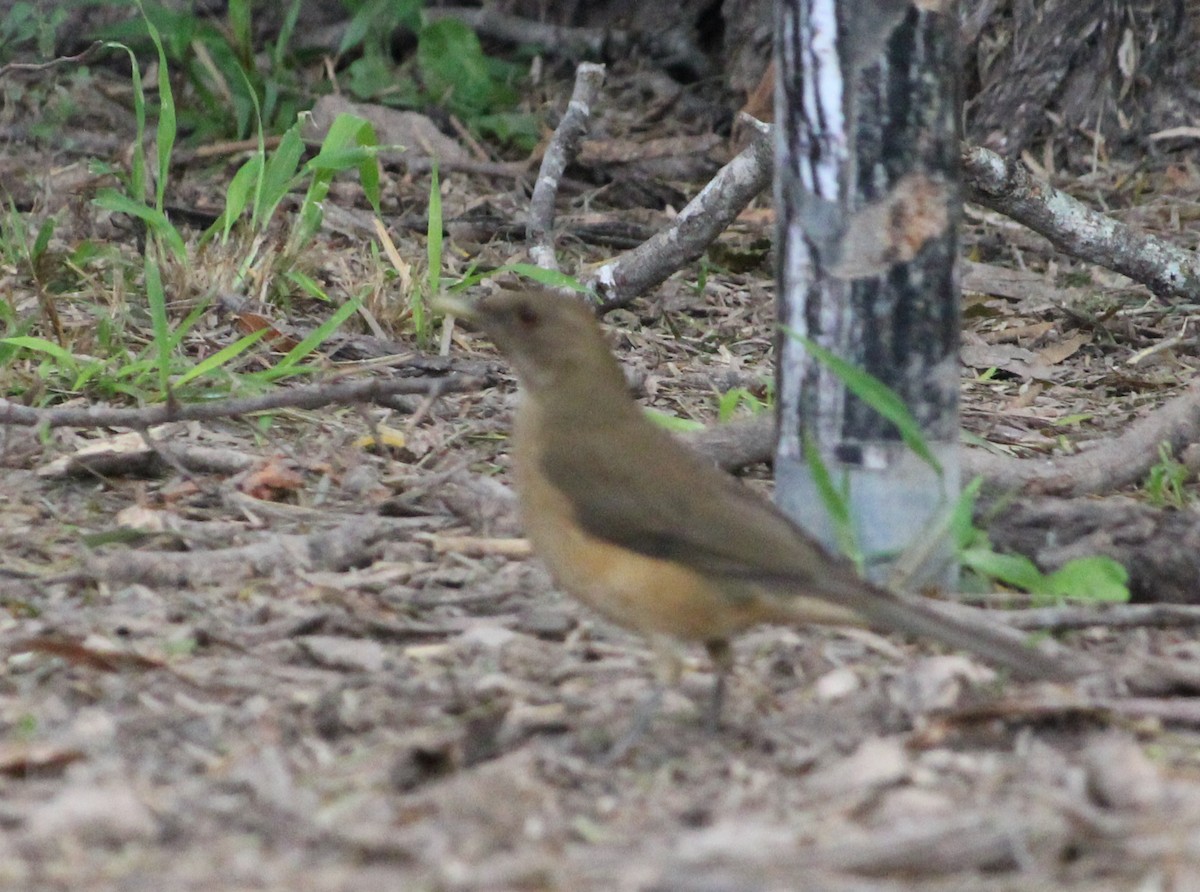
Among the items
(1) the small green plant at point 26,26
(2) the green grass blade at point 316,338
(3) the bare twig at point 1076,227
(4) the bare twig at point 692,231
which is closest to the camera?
(2) the green grass blade at point 316,338

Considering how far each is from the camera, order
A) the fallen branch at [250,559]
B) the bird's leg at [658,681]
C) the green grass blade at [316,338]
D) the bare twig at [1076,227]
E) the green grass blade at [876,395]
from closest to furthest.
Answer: the bird's leg at [658,681] < the green grass blade at [876,395] < the fallen branch at [250,559] < the green grass blade at [316,338] < the bare twig at [1076,227]

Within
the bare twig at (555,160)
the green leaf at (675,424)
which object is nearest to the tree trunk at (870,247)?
the green leaf at (675,424)

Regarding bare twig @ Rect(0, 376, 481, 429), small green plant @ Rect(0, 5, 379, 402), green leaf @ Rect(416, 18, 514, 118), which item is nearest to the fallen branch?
bare twig @ Rect(0, 376, 481, 429)

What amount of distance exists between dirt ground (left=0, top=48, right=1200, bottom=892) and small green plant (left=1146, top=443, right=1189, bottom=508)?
22.2 inches

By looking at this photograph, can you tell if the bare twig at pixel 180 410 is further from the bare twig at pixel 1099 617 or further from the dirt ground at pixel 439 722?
the bare twig at pixel 1099 617

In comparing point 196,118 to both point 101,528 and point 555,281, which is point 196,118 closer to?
point 555,281

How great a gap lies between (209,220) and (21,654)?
12.1ft

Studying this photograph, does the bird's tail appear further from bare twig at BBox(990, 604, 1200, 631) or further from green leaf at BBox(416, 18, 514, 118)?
green leaf at BBox(416, 18, 514, 118)

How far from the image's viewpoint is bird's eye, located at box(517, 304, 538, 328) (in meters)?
4.10

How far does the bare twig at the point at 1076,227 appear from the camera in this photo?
6180 mm

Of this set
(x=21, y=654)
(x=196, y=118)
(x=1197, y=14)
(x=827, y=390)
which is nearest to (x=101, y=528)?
(x=21, y=654)

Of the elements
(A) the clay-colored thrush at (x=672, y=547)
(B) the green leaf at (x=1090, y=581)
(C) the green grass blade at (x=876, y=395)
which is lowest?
(B) the green leaf at (x=1090, y=581)

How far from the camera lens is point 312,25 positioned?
9.38 metres

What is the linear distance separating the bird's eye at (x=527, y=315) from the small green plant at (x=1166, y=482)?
1877mm
